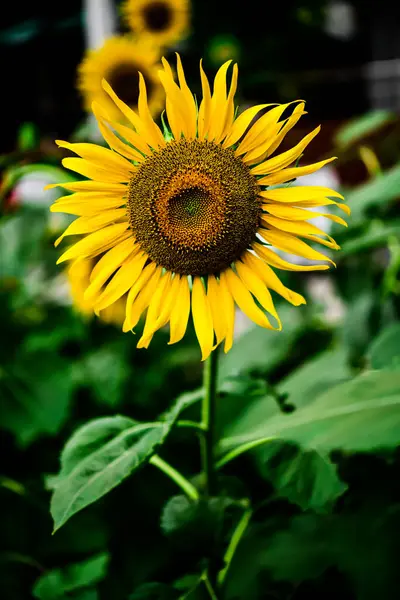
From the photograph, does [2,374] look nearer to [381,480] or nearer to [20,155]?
[20,155]

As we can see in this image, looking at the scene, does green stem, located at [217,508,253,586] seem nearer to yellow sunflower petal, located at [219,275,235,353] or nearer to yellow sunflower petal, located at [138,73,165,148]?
yellow sunflower petal, located at [219,275,235,353]

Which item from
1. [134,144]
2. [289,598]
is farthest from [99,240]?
[289,598]

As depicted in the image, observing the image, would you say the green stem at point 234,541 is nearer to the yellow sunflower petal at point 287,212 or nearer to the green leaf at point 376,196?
the yellow sunflower petal at point 287,212

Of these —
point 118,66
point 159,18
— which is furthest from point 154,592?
point 159,18

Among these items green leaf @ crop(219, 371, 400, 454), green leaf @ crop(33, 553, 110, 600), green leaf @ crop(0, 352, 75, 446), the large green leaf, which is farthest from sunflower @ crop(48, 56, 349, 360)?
green leaf @ crop(0, 352, 75, 446)

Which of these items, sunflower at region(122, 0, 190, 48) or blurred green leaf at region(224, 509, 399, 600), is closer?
blurred green leaf at region(224, 509, 399, 600)

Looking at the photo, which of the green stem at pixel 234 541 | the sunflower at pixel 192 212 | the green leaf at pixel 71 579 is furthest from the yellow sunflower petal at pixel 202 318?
the green leaf at pixel 71 579
